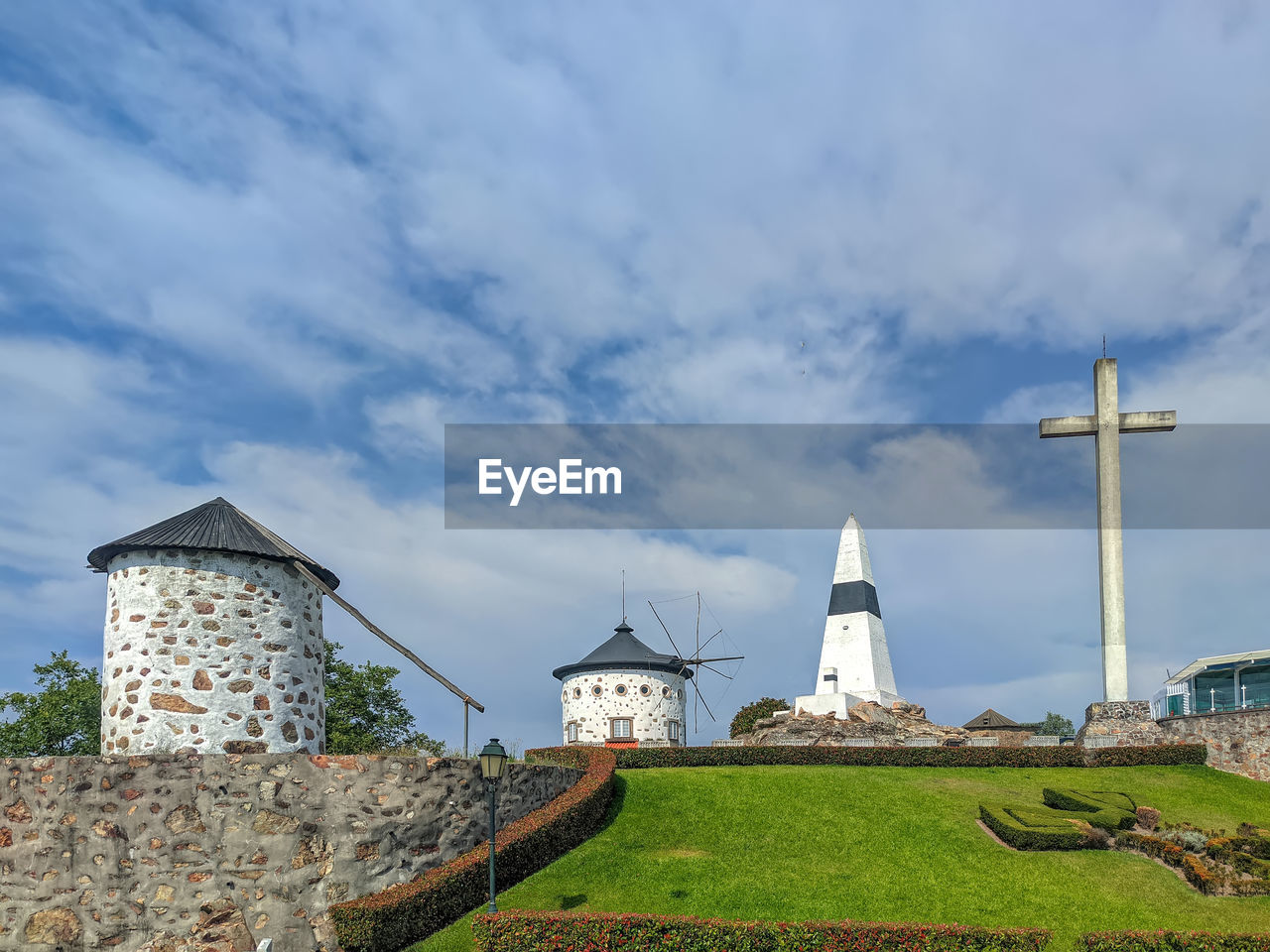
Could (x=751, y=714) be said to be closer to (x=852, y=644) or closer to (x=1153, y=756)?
(x=852, y=644)

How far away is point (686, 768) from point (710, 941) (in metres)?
14.2

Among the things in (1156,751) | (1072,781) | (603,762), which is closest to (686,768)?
(603,762)

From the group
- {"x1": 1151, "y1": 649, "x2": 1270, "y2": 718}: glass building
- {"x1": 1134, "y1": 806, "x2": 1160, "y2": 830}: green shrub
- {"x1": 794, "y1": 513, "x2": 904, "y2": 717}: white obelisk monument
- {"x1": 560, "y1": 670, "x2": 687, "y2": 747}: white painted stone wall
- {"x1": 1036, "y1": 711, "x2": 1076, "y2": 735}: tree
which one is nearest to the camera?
{"x1": 1134, "y1": 806, "x2": 1160, "y2": 830}: green shrub

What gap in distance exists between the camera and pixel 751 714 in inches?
2042

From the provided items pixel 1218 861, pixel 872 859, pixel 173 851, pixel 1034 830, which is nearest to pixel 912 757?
pixel 1034 830

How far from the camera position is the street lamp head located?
15.8m

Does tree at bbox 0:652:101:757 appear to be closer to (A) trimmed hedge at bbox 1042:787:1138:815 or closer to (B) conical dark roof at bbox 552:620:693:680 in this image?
(B) conical dark roof at bbox 552:620:693:680

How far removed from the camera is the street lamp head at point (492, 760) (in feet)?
51.9

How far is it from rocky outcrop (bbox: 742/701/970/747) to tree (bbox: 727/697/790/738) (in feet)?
45.6

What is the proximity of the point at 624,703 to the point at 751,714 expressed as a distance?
14.2 metres

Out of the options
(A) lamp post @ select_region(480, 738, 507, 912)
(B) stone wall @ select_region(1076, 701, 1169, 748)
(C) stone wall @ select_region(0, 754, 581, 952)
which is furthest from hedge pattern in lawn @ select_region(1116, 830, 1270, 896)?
(C) stone wall @ select_region(0, 754, 581, 952)

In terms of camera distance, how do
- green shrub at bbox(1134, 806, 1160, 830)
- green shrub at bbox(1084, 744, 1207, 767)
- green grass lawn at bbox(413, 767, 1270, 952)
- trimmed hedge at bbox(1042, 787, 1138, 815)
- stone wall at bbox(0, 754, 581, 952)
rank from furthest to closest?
green shrub at bbox(1084, 744, 1207, 767) → trimmed hedge at bbox(1042, 787, 1138, 815) → green shrub at bbox(1134, 806, 1160, 830) → green grass lawn at bbox(413, 767, 1270, 952) → stone wall at bbox(0, 754, 581, 952)

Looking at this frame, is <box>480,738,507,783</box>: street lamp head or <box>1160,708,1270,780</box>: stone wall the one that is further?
<box>1160,708,1270,780</box>: stone wall

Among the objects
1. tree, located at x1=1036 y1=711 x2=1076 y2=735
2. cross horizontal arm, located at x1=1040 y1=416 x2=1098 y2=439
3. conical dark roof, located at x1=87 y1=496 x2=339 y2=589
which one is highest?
cross horizontal arm, located at x1=1040 y1=416 x2=1098 y2=439
